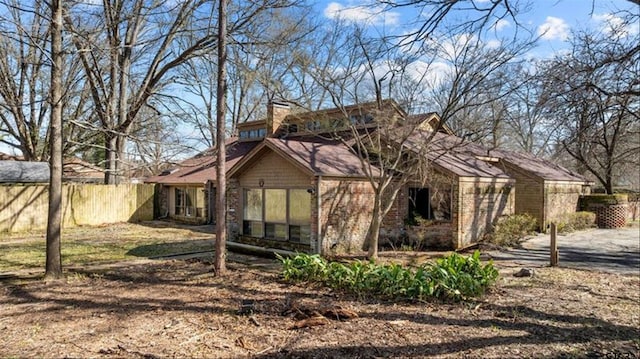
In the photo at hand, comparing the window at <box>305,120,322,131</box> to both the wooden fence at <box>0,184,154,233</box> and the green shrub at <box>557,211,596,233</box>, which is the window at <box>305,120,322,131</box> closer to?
the green shrub at <box>557,211,596,233</box>

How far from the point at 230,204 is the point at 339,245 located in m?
4.35

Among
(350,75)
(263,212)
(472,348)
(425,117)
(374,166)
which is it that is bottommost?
(472,348)

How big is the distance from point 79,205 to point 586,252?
20923mm

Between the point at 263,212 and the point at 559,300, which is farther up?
the point at 263,212

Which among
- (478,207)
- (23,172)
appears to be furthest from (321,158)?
(23,172)

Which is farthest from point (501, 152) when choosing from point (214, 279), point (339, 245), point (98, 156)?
point (98, 156)

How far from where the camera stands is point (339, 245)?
12.7 m

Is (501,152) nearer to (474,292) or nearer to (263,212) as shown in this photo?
(263,212)

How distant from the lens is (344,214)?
12.9 metres

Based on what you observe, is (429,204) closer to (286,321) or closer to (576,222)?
(286,321)

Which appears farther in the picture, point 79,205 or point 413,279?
point 79,205

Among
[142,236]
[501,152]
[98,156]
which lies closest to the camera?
[142,236]

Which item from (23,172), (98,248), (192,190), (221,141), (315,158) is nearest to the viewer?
(221,141)

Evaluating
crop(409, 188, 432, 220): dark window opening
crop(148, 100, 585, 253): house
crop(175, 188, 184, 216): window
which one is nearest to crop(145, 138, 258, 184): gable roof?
crop(175, 188, 184, 216): window
